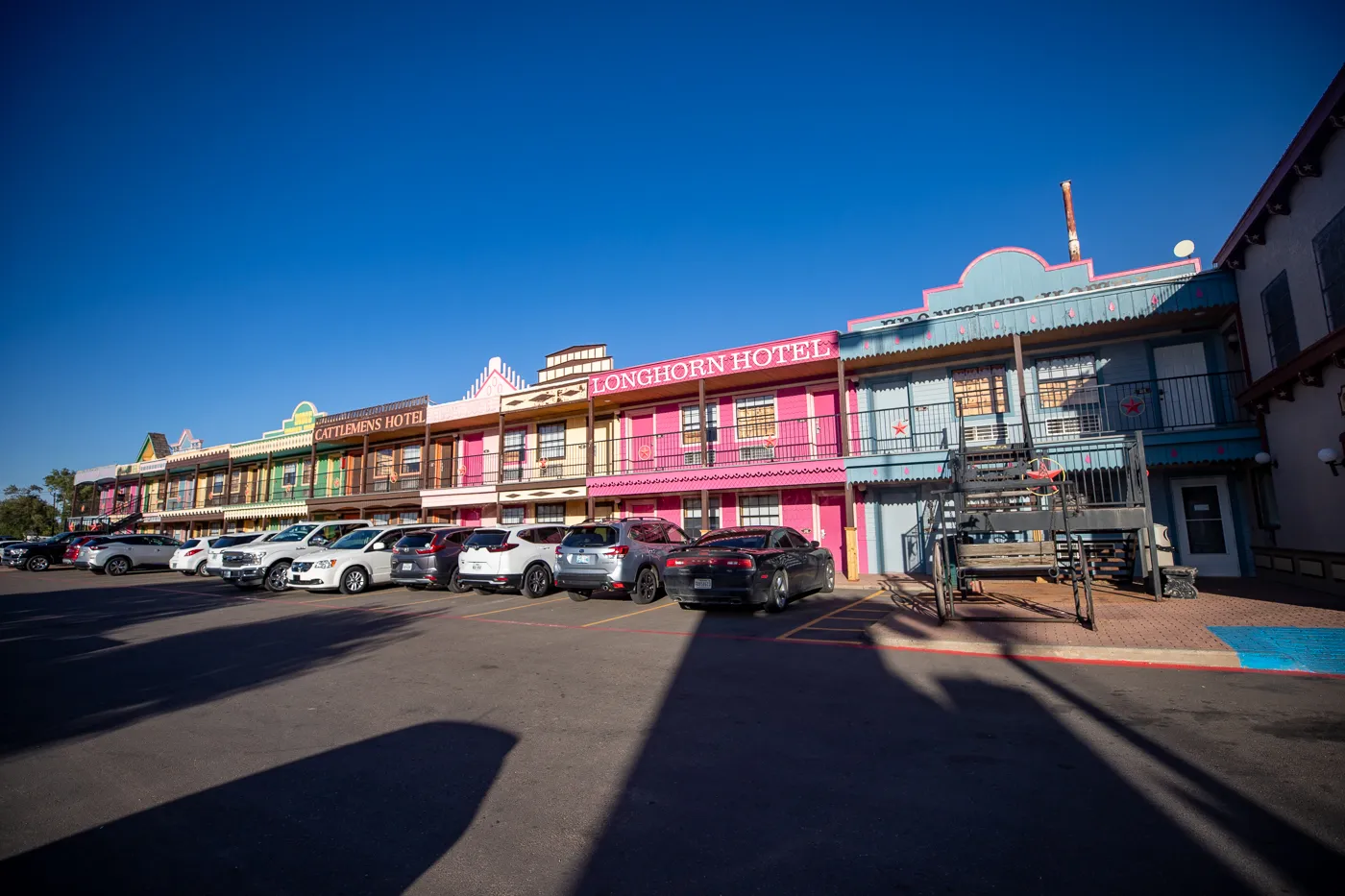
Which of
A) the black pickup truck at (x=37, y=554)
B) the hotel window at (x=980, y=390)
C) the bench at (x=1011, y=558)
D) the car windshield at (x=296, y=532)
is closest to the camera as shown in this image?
the bench at (x=1011, y=558)

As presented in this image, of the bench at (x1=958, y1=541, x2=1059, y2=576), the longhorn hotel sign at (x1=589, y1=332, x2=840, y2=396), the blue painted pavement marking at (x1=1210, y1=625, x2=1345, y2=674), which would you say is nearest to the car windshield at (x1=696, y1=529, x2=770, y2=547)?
the bench at (x1=958, y1=541, x2=1059, y2=576)

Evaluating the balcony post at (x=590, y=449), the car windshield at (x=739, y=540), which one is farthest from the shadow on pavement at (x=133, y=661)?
the balcony post at (x=590, y=449)

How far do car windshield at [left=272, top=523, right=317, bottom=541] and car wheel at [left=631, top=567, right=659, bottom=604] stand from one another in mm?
12230

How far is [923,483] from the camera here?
680 inches

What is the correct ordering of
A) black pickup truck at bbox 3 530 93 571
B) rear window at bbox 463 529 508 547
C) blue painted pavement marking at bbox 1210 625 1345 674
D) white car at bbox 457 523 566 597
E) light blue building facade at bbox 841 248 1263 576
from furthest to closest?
black pickup truck at bbox 3 530 93 571 < rear window at bbox 463 529 508 547 < white car at bbox 457 523 566 597 < light blue building facade at bbox 841 248 1263 576 < blue painted pavement marking at bbox 1210 625 1345 674

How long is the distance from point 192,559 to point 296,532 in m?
7.97

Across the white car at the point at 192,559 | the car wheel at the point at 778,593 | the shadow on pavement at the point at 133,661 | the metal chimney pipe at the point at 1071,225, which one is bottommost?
the shadow on pavement at the point at 133,661

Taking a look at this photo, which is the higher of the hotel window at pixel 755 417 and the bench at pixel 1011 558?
the hotel window at pixel 755 417

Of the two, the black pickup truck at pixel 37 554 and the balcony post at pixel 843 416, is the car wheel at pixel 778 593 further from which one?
the black pickup truck at pixel 37 554

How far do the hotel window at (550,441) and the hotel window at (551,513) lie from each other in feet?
6.18

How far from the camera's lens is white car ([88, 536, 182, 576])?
2530 centimetres

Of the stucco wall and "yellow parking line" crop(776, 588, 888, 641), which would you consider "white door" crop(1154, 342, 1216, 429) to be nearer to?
the stucco wall

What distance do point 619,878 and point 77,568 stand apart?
39186 mm

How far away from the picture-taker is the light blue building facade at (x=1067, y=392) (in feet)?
45.1
